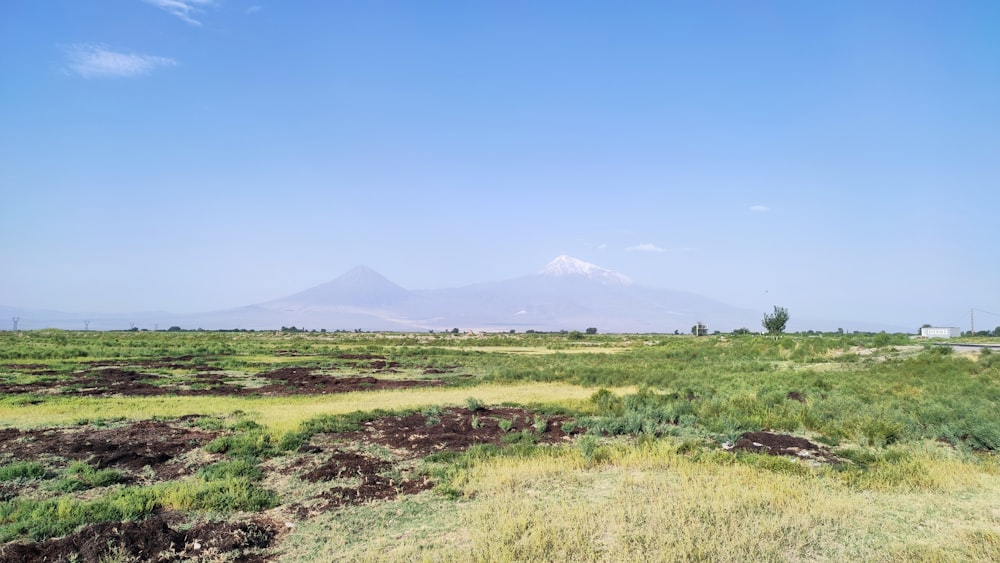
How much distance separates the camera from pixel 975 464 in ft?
43.4

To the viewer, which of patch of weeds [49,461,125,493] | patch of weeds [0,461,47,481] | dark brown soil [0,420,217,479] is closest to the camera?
patch of weeds [49,461,125,493]

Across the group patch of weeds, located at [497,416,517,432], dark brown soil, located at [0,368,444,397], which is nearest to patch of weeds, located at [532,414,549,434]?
patch of weeds, located at [497,416,517,432]

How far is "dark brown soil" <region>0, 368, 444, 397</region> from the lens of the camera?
29.3m

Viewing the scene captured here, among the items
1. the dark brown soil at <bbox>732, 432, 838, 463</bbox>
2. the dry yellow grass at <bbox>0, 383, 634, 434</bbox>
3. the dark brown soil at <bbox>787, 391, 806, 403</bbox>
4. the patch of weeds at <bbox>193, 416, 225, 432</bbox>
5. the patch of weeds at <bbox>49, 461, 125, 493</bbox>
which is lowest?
the dry yellow grass at <bbox>0, 383, 634, 434</bbox>

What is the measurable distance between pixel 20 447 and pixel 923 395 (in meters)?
32.0

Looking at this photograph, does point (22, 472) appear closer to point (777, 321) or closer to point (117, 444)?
point (117, 444)

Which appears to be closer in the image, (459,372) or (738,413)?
(738,413)

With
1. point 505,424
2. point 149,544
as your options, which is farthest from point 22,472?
point 505,424

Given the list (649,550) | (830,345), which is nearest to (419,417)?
(649,550)

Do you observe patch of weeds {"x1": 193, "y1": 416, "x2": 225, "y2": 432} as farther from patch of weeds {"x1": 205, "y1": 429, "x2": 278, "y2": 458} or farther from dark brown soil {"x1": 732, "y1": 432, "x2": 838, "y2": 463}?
dark brown soil {"x1": 732, "y1": 432, "x2": 838, "y2": 463}

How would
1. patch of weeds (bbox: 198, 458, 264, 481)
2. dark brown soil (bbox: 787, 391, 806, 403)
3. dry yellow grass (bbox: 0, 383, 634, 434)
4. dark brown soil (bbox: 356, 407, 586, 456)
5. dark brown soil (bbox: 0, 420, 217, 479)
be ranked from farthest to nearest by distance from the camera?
dark brown soil (bbox: 787, 391, 806, 403)
dry yellow grass (bbox: 0, 383, 634, 434)
dark brown soil (bbox: 356, 407, 586, 456)
dark brown soil (bbox: 0, 420, 217, 479)
patch of weeds (bbox: 198, 458, 264, 481)

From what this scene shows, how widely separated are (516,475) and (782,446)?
27.7 feet

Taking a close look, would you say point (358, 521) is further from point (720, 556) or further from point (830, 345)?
point (830, 345)

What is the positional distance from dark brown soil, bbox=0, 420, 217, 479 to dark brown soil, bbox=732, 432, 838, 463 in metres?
14.9
